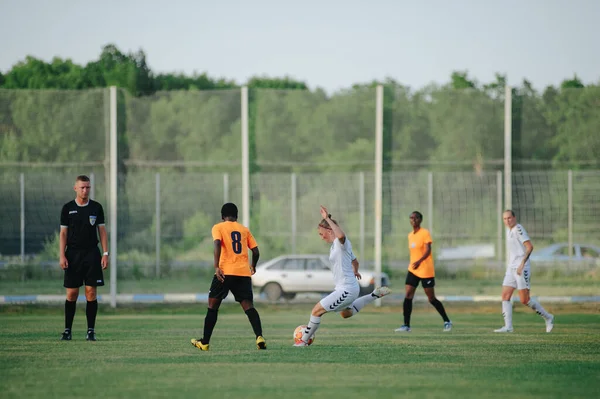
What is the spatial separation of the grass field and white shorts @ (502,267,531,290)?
32.1 inches

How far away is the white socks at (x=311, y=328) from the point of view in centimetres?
1366

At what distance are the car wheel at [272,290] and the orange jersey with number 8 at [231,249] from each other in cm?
1625

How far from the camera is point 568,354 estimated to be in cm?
1271

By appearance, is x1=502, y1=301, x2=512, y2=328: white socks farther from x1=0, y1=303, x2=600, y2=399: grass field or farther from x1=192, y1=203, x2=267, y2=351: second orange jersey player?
x1=192, y1=203, x2=267, y2=351: second orange jersey player

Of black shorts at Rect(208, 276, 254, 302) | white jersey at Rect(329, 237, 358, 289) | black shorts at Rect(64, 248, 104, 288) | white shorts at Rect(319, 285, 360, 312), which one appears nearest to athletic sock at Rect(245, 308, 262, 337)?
black shorts at Rect(208, 276, 254, 302)

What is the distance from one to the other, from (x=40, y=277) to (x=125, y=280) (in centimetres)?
213

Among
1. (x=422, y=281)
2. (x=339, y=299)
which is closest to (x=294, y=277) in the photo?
(x=422, y=281)

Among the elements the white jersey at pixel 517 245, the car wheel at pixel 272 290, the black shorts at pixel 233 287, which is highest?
the white jersey at pixel 517 245

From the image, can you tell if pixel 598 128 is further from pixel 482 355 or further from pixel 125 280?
pixel 482 355

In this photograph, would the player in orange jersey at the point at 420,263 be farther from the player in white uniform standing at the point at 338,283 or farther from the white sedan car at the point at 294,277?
the white sedan car at the point at 294,277

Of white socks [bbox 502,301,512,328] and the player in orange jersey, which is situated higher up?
the player in orange jersey

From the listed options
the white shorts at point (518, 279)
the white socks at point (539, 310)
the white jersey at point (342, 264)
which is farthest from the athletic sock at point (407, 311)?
the white jersey at point (342, 264)

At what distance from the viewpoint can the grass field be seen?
9305mm

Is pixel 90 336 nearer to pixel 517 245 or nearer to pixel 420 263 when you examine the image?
pixel 420 263
